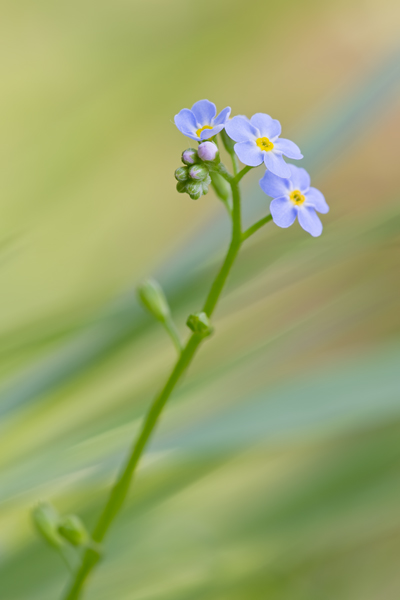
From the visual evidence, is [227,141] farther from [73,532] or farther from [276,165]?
[73,532]

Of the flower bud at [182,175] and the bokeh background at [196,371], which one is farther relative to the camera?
the bokeh background at [196,371]

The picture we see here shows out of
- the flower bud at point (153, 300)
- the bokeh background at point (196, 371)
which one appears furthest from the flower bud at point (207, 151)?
the bokeh background at point (196, 371)

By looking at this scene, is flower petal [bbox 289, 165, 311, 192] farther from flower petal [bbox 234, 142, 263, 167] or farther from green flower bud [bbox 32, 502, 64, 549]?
green flower bud [bbox 32, 502, 64, 549]

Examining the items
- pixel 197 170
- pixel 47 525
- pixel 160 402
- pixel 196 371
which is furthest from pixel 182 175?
pixel 196 371

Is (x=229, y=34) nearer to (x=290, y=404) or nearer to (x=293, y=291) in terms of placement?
(x=293, y=291)

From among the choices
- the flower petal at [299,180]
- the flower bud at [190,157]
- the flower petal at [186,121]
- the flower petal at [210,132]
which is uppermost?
the flower petal at [186,121]

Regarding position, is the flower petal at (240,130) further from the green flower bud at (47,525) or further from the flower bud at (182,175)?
the green flower bud at (47,525)
